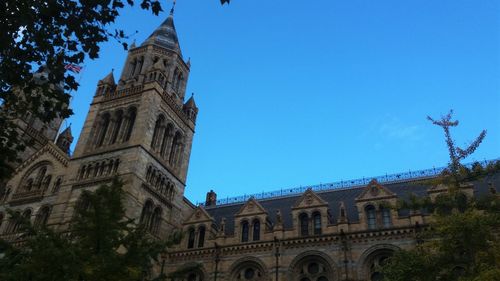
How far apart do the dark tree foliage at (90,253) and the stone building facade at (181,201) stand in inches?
288

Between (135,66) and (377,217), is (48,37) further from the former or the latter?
(135,66)

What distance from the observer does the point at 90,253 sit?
1580 cm

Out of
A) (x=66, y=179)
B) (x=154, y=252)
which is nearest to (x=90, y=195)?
(x=154, y=252)

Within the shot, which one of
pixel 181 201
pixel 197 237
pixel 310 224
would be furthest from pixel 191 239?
pixel 310 224

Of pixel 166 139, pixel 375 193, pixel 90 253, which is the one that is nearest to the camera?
pixel 90 253

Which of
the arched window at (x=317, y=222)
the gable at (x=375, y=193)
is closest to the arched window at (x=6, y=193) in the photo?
the arched window at (x=317, y=222)

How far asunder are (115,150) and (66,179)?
4555 millimetres

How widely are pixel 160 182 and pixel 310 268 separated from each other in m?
14.1

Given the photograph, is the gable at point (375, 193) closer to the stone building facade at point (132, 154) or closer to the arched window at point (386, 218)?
the arched window at point (386, 218)

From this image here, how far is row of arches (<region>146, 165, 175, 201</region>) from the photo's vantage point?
34.9m

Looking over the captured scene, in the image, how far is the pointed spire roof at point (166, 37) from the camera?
44.1 metres

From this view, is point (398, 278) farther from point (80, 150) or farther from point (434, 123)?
point (80, 150)

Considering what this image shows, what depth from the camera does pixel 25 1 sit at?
10.3 m

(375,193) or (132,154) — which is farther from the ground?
(132,154)
